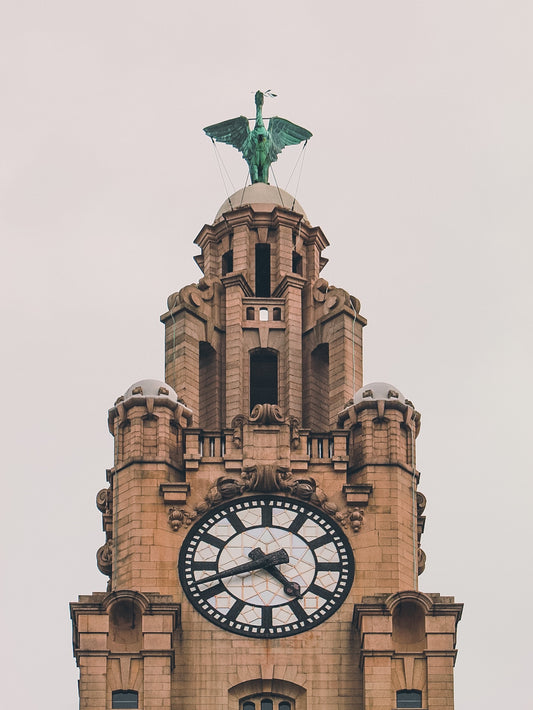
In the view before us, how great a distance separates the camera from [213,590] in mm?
77375

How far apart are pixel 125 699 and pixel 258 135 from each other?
21.2 meters

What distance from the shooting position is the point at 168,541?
78188 mm

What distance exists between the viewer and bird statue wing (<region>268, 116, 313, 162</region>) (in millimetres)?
91188

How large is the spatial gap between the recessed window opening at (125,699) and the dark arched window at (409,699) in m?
5.88

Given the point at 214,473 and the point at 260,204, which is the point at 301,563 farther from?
the point at 260,204

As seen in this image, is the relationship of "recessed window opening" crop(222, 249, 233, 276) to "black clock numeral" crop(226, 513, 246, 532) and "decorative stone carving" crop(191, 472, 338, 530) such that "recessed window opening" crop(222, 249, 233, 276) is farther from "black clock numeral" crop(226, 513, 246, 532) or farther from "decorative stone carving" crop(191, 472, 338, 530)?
"black clock numeral" crop(226, 513, 246, 532)

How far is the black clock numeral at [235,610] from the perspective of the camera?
7694cm

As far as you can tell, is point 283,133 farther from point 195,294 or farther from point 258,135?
point 195,294

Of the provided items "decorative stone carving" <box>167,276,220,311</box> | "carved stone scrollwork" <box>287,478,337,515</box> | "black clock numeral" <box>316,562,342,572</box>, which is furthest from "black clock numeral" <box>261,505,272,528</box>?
"decorative stone carving" <box>167,276,220,311</box>

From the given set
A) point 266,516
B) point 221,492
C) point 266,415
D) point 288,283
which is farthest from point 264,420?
point 288,283

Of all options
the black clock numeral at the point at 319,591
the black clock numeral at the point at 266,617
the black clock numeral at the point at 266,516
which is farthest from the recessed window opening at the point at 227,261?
the black clock numeral at the point at 266,617

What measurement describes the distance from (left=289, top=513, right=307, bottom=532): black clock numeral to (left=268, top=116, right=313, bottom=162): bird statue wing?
15.4 metres

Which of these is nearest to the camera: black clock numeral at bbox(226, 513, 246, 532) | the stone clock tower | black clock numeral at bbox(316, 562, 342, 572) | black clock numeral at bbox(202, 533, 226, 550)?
the stone clock tower

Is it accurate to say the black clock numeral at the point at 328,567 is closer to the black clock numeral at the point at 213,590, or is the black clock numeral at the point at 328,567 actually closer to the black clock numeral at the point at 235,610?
the black clock numeral at the point at 235,610
